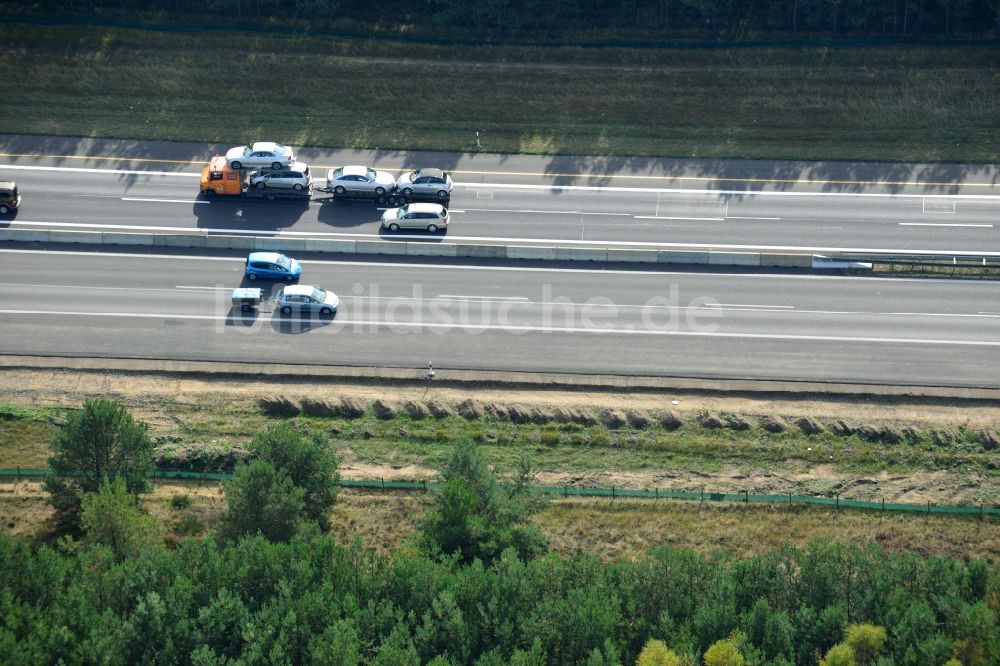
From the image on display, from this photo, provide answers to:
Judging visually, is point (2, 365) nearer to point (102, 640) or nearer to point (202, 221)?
point (202, 221)

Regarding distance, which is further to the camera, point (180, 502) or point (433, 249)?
point (433, 249)

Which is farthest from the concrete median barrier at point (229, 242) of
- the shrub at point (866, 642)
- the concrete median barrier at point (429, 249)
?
the shrub at point (866, 642)

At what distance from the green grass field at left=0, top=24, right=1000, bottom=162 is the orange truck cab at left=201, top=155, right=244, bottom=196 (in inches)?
221

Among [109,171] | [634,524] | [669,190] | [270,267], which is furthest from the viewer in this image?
[109,171]

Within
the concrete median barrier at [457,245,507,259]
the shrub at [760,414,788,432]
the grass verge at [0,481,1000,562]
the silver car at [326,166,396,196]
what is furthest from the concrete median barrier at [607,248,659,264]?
the grass verge at [0,481,1000,562]

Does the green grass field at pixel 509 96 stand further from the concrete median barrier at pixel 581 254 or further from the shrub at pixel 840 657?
the shrub at pixel 840 657

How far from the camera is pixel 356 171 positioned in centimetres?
6844

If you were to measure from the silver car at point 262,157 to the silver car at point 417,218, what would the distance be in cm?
668

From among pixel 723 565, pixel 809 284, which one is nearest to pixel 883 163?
pixel 809 284

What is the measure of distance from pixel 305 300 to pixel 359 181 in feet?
30.4

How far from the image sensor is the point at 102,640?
4516 cm

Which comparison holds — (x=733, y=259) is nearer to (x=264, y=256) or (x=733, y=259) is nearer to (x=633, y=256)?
(x=633, y=256)

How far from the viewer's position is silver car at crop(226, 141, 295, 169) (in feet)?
227

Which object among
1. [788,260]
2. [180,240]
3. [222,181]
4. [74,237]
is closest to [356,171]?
[222,181]
